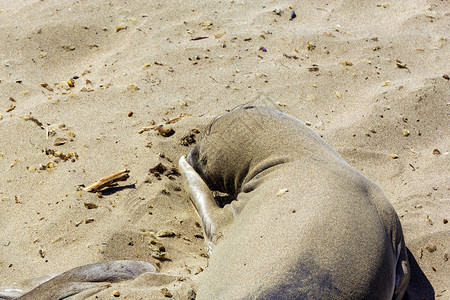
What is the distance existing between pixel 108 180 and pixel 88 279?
104 centimetres

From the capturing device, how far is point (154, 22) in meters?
6.12

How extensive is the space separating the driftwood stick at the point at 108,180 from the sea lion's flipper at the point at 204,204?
450 mm

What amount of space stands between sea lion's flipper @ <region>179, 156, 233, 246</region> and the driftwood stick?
1.48ft

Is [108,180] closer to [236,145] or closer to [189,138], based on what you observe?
[189,138]

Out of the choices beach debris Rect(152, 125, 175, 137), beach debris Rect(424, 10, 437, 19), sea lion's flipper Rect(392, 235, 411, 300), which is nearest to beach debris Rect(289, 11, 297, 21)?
beach debris Rect(424, 10, 437, 19)

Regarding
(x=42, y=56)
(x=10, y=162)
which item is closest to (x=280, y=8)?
(x=42, y=56)

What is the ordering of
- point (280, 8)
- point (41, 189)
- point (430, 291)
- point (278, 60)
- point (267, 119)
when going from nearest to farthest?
point (430, 291) → point (267, 119) → point (41, 189) → point (278, 60) → point (280, 8)

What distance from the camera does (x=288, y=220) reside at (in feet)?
9.21

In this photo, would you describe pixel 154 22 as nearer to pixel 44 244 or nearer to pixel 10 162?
pixel 10 162

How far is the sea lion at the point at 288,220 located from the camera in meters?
2.55

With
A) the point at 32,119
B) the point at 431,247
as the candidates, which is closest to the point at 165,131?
the point at 32,119

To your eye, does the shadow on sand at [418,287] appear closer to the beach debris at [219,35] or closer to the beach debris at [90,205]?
the beach debris at [90,205]

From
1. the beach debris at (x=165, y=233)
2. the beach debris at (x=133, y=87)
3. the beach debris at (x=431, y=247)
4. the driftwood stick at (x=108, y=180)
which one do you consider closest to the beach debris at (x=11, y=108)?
the beach debris at (x=133, y=87)

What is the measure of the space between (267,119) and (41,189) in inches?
73.2
